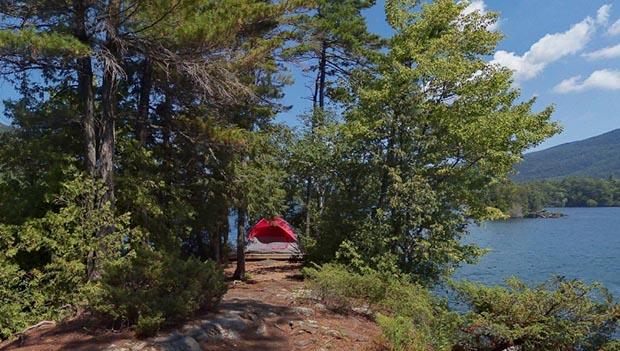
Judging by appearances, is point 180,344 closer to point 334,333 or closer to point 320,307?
point 334,333

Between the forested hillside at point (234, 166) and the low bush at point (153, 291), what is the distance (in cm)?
2

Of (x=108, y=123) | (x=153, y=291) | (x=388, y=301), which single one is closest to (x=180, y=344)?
(x=153, y=291)

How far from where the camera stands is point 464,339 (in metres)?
6.99

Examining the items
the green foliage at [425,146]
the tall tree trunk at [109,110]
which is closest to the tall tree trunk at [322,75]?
the green foliage at [425,146]

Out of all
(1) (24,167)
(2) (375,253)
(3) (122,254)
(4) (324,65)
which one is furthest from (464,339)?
(4) (324,65)

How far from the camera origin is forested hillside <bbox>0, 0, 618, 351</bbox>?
6.87 metres

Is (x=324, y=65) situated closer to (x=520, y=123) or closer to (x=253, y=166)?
(x=253, y=166)

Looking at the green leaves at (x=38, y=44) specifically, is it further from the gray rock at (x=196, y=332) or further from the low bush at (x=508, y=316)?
the low bush at (x=508, y=316)

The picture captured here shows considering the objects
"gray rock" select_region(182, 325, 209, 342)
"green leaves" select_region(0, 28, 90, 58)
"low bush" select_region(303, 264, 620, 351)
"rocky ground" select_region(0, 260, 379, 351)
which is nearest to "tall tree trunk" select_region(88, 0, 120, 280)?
"green leaves" select_region(0, 28, 90, 58)

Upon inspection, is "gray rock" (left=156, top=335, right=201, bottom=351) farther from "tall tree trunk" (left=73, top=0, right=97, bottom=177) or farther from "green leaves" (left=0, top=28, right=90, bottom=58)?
"green leaves" (left=0, top=28, right=90, bottom=58)

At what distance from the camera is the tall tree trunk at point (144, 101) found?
420 inches

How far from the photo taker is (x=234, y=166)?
1158 cm

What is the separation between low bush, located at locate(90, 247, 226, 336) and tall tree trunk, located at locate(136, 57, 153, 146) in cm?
513

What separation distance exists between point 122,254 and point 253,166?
15.6 ft
